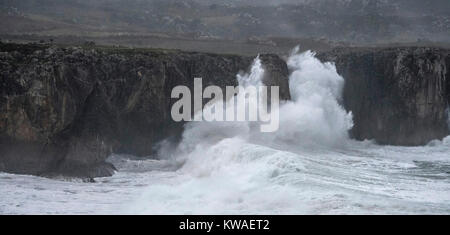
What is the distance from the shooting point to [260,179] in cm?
2736

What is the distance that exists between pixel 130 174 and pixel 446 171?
54.0ft

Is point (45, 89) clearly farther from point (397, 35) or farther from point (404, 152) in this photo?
point (397, 35)

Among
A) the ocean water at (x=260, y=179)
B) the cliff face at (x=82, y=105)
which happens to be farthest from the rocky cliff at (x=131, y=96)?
the ocean water at (x=260, y=179)

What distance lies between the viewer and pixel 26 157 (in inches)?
1300

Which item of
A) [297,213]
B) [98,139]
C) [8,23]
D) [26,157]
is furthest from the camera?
[8,23]

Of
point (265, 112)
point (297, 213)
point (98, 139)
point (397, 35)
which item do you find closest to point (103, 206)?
point (297, 213)

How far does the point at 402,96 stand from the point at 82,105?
2417 cm

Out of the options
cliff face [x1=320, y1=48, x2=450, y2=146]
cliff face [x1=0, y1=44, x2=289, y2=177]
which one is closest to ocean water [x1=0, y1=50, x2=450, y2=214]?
cliff face [x1=0, y1=44, x2=289, y2=177]

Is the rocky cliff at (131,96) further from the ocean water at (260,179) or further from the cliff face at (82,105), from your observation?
the ocean water at (260,179)

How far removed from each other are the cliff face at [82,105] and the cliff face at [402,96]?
45.9 ft

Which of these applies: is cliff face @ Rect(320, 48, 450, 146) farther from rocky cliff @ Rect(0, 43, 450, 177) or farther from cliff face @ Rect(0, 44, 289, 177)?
cliff face @ Rect(0, 44, 289, 177)

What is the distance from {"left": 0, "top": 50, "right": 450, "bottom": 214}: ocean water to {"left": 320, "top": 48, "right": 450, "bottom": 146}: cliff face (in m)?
1.97

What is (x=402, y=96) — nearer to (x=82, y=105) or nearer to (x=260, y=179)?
(x=260, y=179)

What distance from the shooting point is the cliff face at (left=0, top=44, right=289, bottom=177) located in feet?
109
